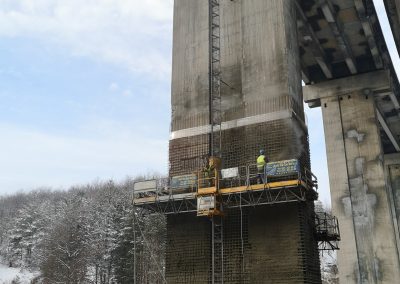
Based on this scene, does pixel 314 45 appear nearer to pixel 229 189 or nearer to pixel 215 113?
pixel 215 113

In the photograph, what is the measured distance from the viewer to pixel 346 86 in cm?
3541

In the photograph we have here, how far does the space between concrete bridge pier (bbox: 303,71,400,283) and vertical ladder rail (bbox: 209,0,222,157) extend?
15.5 meters

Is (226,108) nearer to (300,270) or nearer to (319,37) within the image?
(300,270)

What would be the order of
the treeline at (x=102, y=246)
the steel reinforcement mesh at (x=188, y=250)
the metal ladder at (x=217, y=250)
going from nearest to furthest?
the metal ladder at (x=217, y=250) → the steel reinforcement mesh at (x=188, y=250) → the treeline at (x=102, y=246)

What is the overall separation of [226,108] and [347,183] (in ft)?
51.9

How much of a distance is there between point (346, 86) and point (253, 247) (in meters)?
20.5

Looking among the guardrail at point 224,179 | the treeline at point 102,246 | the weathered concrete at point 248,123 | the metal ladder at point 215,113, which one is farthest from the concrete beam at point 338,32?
the treeline at point 102,246

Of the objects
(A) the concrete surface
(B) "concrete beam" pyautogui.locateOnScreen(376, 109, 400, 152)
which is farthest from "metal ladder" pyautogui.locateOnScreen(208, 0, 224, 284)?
(B) "concrete beam" pyautogui.locateOnScreen(376, 109, 400, 152)

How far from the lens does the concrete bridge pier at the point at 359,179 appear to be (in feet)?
104

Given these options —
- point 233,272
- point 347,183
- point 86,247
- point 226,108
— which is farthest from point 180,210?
point 86,247

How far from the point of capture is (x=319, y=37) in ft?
105

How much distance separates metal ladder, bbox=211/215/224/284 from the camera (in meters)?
19.4

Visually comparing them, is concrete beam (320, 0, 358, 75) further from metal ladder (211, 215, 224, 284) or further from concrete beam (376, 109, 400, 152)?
metal ladder (211, 215, 224, 284)

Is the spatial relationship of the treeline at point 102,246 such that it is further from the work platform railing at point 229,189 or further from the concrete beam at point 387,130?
the concrete beam at point 387,130
